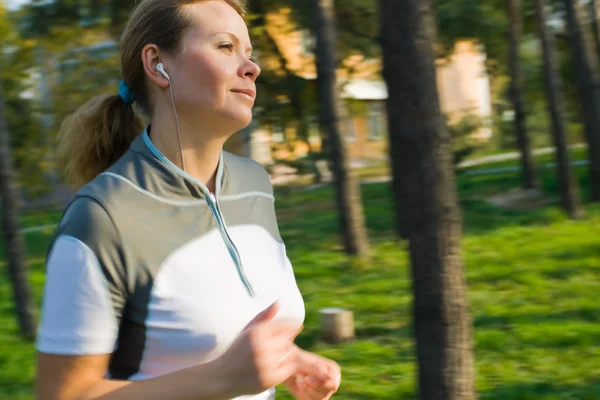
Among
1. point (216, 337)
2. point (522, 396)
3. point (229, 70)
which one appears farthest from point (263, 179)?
point (522, 396)

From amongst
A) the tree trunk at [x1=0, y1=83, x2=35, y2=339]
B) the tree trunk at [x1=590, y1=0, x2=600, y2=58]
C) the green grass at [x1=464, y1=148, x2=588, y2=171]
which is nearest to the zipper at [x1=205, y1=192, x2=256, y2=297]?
the tree trunk at [x1=0, y1=83, x2=35, y2=339]

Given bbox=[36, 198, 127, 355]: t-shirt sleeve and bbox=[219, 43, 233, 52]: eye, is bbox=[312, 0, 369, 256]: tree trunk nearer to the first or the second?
bbox=[219, 43, 233, 52]: eye

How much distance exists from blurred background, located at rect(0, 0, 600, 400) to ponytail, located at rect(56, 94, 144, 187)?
4.51ft

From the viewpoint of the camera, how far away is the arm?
1.65m

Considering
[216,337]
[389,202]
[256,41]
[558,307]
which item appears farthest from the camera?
[389,202]

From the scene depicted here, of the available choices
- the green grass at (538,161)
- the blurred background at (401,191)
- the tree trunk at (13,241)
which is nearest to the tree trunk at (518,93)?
the blurred background at (401,191)

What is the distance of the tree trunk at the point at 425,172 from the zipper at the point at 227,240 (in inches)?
84.4

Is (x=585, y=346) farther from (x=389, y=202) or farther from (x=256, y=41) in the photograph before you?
(x=389, y=202)

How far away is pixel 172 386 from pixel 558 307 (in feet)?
22.1

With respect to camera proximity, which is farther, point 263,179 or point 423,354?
point 423,354

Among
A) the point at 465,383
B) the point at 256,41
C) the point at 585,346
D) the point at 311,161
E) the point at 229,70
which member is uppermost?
the point at 256,41

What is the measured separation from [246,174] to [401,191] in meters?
6.64

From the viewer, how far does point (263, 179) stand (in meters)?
2.43

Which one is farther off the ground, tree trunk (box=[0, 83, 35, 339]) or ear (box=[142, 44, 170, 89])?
ear (box=[142, 44, 170, 89])
